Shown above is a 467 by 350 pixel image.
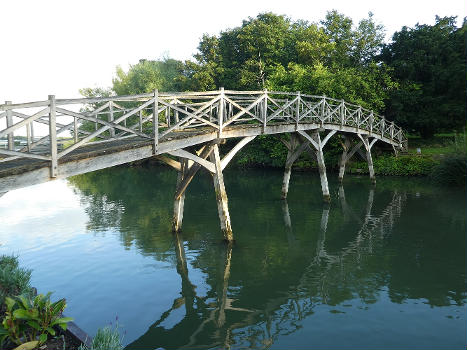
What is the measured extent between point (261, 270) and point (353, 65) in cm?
3260

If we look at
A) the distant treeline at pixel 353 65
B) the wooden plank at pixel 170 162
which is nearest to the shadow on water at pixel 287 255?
the wooden plank at pixel 170 162

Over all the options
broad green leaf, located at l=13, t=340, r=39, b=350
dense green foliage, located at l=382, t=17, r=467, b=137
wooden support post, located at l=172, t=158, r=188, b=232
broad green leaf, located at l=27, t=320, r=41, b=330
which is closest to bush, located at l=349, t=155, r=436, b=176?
dense green foliage, located at l=382, t=17, r=467, b=137

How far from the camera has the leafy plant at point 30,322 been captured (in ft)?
14.5

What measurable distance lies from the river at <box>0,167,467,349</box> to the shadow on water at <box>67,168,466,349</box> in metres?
0.04

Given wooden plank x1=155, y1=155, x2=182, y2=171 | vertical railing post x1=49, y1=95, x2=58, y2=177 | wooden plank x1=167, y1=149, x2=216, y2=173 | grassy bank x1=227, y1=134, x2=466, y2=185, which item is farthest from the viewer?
grassy bank x1=227, y1=134, x2=466, y2=185

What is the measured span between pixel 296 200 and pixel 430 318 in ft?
39.6

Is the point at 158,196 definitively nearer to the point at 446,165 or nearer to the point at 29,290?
the point at 29,290

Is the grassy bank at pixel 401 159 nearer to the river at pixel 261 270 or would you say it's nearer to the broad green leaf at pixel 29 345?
the river at pixel 261 270

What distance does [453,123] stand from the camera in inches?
1177

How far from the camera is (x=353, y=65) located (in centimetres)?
3659

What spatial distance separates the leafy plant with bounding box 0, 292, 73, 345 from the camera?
443 centimetres

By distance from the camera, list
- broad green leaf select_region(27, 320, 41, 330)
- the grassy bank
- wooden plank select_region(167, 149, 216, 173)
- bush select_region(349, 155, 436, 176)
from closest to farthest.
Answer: broad green leaf select_region(27, 320, 41, 330)
wooden plank select_region(167, 149, 216, 173)
the grassy bank
bush select_region(349, 155, 436, 176)

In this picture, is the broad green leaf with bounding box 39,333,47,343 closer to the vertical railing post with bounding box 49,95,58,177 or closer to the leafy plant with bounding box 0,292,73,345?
the leafy plant with bounding box 0,292,73,345

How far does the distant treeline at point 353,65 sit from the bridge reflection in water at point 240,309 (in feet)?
64.2
